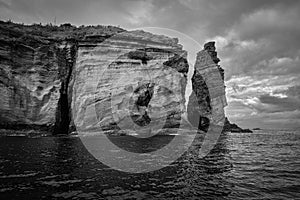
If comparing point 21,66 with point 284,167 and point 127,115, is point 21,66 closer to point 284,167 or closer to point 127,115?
point 127,115

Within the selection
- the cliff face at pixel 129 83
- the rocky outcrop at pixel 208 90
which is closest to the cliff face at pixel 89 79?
the cliff face at pixel 129 83

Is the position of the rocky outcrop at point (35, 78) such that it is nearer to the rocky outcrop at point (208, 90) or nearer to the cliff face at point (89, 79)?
the cliff face at point (89, 79)

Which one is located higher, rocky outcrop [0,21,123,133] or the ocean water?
rocky outcrop [0,21,123,133]

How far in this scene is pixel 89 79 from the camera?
43.9 meters

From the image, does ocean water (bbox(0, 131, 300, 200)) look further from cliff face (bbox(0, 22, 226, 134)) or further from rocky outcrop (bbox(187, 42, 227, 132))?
rocky outcrop (bbox(187, 42, 227, 132))

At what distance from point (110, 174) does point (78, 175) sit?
1.59 m

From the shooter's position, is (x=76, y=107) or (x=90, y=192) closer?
(x=90, y=192)

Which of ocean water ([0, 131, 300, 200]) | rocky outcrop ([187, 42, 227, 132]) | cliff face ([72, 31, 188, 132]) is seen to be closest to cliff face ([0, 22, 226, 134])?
cliff face ([72, 31, 188, 132])

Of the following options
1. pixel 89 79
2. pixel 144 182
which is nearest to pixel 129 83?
pixel 89 79

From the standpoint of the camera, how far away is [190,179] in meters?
10.4

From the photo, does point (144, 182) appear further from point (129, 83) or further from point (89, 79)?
point (89, 79)

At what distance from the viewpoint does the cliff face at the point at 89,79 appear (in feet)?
128

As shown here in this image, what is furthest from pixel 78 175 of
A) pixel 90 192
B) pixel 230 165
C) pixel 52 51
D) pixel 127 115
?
pixel 52 51

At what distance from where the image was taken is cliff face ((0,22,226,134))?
128 ft
